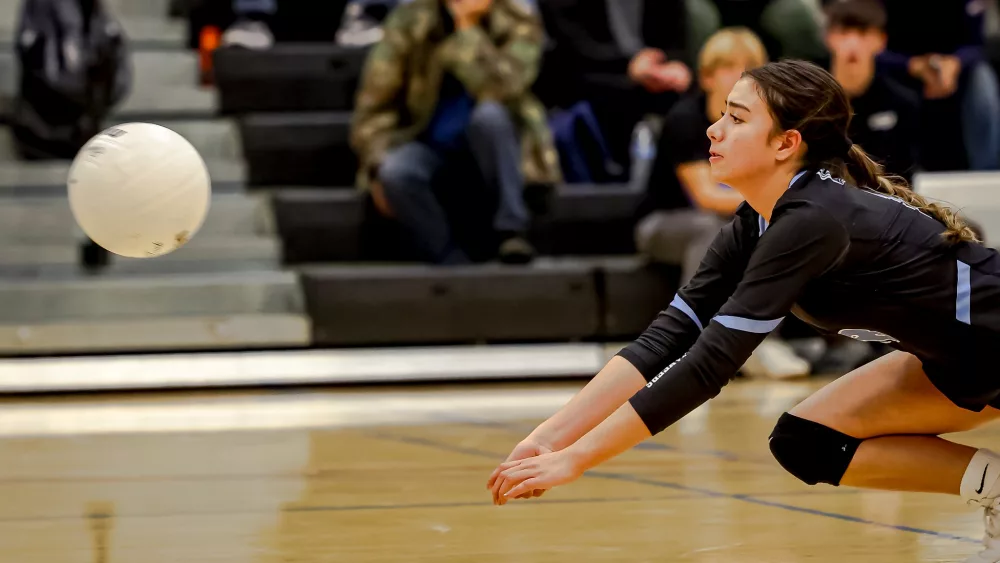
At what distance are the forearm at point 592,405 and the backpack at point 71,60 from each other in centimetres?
400

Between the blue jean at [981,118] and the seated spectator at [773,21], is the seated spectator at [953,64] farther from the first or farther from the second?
the seated spectator at [773,21]

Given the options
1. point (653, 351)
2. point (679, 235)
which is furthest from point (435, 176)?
point (653, 351)

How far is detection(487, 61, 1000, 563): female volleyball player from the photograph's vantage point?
198 centimetres

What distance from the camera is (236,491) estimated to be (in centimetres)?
314

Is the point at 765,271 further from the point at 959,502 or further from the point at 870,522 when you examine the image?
the point at 959,502

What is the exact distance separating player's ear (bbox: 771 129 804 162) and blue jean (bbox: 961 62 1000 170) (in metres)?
4.24

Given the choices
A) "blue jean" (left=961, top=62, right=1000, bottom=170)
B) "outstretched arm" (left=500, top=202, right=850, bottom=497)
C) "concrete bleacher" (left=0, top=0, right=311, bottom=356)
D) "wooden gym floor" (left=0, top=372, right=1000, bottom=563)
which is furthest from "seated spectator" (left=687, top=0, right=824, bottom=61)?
"outstretched arm" (left=500, top=202, right=850, bottom=497)

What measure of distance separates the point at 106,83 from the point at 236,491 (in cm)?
304

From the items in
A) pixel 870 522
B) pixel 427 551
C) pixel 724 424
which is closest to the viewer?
pixel 427 551

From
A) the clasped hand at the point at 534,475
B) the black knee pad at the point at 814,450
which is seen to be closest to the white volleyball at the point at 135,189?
the clasped hand at the point at 534,475

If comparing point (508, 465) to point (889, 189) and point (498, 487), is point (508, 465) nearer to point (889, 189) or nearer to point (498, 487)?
point (498, 487)

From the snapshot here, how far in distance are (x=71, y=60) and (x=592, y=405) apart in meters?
4.08

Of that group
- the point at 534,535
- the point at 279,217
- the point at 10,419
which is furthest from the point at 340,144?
the point at 534,535

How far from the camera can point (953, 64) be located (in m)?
5.90
